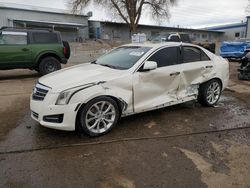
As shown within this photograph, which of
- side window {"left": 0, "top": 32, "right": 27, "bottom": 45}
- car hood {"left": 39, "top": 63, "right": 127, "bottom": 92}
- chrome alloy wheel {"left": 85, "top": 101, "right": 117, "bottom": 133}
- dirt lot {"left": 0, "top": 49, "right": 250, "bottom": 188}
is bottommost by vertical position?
dirt lot {"left": 0, "top": 49, "right": 250, "bottom": 188}

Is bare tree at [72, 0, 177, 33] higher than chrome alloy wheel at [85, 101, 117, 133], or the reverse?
bare tree at [72, 0, 177, 33]

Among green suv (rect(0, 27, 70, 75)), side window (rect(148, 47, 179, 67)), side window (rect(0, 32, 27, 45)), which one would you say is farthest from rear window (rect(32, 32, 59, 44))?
side window (rect(148, 47, 179, 67))

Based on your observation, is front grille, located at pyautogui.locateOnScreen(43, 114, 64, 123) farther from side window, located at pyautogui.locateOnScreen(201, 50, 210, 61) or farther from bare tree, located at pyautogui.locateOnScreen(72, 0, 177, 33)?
bare tree, located at pyautogui.locateOnScreen(72, 0, 177, 33)

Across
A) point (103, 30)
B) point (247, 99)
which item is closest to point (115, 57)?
point (247, 99)

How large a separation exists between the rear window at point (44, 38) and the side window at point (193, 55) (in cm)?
649

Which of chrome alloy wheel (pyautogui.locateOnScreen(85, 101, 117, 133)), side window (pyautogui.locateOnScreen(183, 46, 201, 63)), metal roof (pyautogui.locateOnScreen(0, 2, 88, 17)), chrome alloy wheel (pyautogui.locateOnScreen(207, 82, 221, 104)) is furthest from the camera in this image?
metal roof (pyautogui.locateOnScreen(0, 2, 88, 17))

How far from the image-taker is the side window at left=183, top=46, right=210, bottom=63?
5.38 metres

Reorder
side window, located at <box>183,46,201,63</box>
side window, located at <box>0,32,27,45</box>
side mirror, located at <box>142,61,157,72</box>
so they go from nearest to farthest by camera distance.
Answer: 1. side mirror, located at <box>142,61,157,72</box>
2. side window, located at <box>183,46,201,63</box>
3. side window, located at <box>0,32,27,45</box>

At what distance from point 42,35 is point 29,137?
6821mm

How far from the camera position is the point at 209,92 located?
5793 millimetres

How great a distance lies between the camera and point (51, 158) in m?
3.51

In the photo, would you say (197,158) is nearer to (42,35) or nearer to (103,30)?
(42,35)

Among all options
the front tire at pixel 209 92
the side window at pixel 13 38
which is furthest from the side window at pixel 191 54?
the side window at pixel 13 38

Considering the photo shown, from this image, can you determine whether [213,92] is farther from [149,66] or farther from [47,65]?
[47,65]
